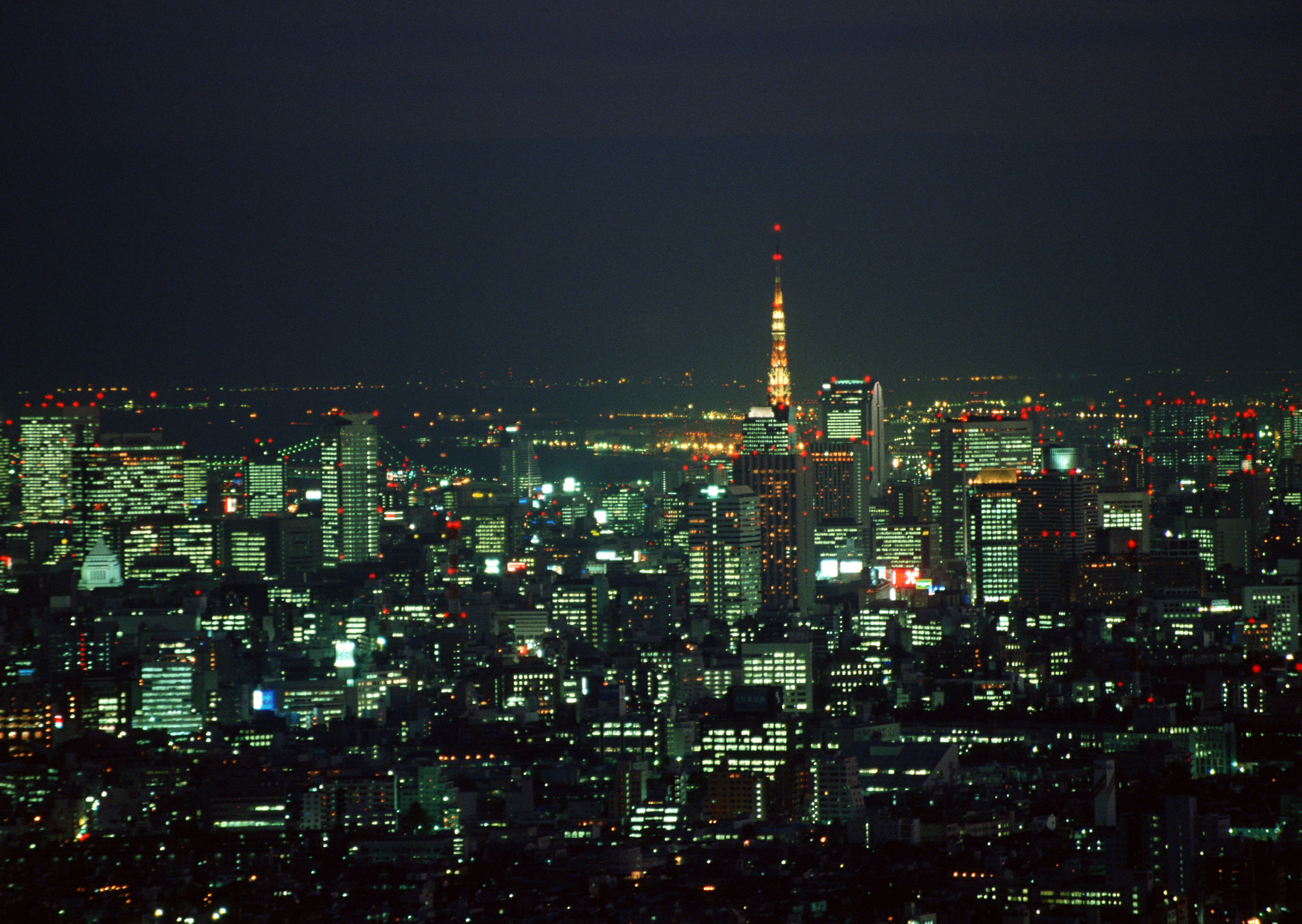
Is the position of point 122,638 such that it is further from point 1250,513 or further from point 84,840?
point 1250,513

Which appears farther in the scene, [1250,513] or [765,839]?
[1250,513]

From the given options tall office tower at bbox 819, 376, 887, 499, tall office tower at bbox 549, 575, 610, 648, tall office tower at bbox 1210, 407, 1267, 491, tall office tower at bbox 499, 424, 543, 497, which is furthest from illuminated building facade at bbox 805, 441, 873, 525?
tall office tower at bbox 1210, 407, 1267, 491

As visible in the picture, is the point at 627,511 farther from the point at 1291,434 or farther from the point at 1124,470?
the point at 1291,434

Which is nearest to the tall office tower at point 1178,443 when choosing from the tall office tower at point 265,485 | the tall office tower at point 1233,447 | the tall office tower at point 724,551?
the tall office tower at point 1233,447

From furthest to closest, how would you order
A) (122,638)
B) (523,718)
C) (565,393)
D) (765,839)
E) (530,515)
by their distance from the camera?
(530,515), (565,393), (122,638), (523,718), (765,839)

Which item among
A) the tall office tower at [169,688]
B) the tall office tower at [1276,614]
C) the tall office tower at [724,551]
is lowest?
the tall office tower at [169,688]

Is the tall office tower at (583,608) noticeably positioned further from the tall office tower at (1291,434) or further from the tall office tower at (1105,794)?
the tall office tower at (1105,794)

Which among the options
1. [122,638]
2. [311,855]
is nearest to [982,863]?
[311,855]
